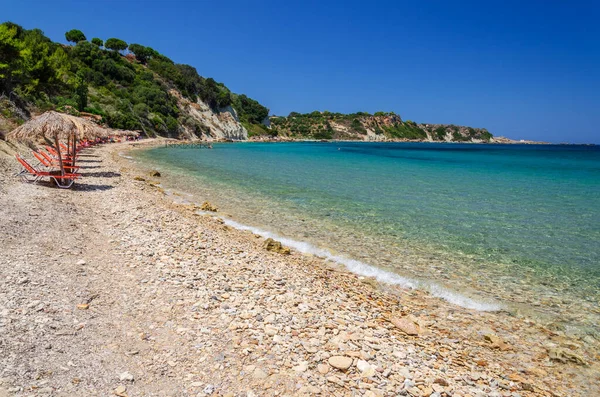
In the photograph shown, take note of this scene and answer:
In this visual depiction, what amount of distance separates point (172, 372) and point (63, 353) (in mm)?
1281

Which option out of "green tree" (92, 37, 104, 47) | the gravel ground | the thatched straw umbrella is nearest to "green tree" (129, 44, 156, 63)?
"green tree" (92, 37, 104, 47)

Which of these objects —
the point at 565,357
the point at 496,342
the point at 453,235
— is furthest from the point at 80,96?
the point at 565,357

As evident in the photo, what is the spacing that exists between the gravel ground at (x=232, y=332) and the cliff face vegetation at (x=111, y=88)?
934 inches

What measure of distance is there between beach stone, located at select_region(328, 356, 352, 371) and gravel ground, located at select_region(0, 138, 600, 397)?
0.02 m

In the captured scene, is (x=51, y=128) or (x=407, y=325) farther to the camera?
(x=51, y=128)

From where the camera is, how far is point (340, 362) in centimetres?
415

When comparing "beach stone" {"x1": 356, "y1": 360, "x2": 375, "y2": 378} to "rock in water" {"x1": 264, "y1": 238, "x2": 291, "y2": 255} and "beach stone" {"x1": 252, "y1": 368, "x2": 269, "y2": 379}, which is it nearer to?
"beach stone" {"x1": 252, "y1": 368, "x2": 269, "y2": 379}

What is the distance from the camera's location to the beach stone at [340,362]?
4084mm

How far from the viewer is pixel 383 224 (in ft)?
38.6

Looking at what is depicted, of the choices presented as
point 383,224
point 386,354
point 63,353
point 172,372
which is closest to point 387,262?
point 383,224

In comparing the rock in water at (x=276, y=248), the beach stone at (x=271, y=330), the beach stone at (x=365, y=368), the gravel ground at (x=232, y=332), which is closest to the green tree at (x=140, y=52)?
the gravel ground at (x=232, y=332)

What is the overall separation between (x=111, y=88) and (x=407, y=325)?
77.3 metres

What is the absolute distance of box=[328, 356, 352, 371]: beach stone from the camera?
408cm

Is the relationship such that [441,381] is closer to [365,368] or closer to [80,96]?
[365,368]
